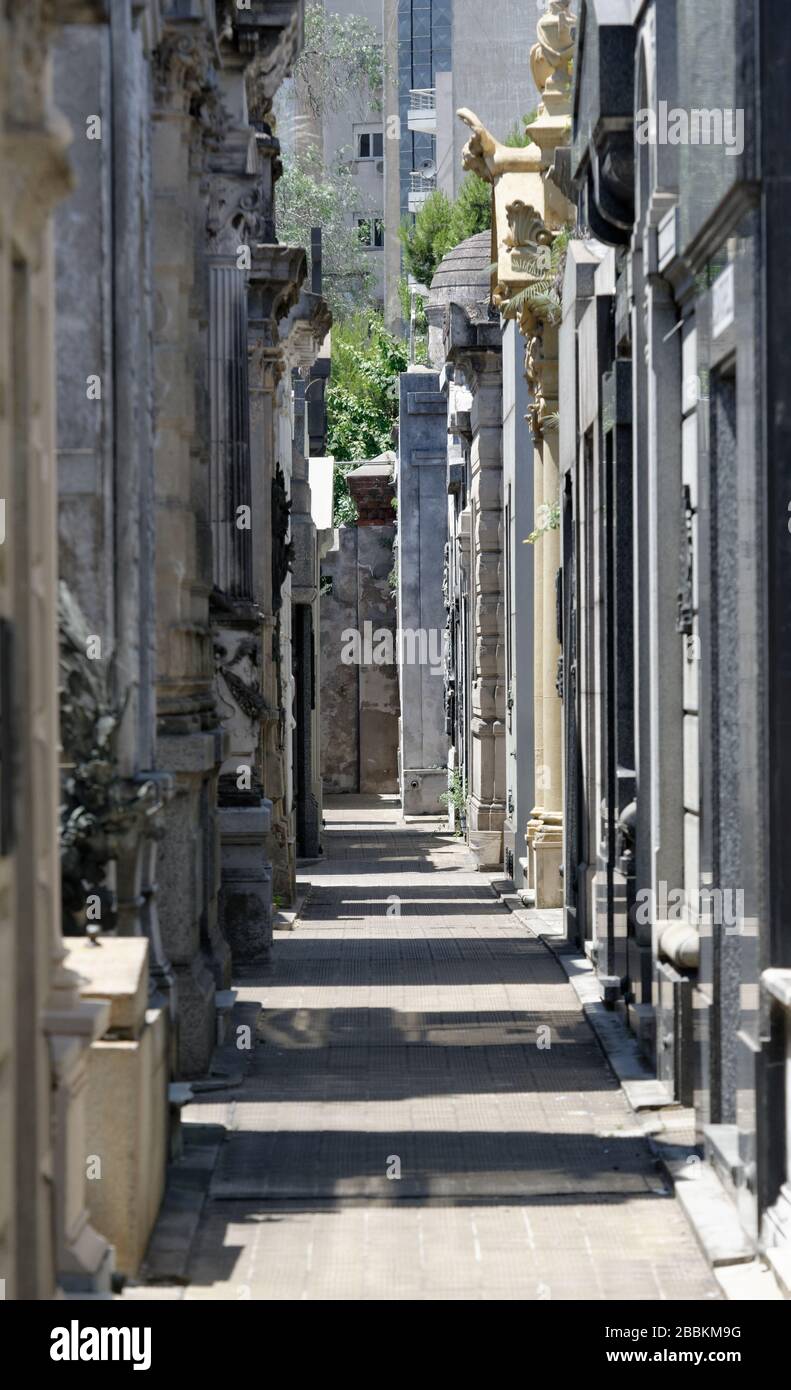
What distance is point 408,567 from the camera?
3306 cm

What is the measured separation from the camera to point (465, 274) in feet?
103

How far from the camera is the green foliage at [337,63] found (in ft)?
177

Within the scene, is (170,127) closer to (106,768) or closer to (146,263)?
(146,263)

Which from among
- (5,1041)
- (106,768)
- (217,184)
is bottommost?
(5,1041)

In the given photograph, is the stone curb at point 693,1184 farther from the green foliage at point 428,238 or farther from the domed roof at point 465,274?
the green foliage at point 428,238

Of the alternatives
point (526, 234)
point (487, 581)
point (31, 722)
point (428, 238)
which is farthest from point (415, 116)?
point (31, 722)

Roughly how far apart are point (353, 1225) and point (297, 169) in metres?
47.0

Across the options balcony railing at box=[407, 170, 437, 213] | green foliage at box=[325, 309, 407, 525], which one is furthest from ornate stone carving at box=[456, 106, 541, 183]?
balcony railing at box=[407, 170, 437, 213]

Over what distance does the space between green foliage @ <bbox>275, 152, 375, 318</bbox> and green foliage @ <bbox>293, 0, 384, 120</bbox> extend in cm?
180

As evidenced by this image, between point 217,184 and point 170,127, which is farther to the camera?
point 217,184

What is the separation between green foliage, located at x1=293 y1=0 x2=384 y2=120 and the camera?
53.9m

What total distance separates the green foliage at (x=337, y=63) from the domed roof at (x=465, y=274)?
22412 mm

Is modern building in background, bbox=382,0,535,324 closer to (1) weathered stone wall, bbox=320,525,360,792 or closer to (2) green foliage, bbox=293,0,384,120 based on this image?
(2) green foliage, bbox=293,0,384,120

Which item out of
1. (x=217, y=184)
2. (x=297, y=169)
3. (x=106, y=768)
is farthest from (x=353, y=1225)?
(x=297, y=169)
